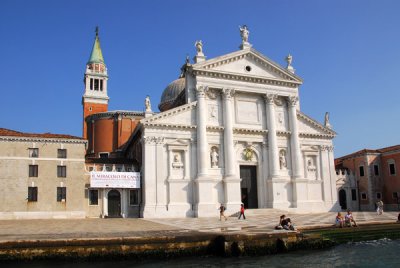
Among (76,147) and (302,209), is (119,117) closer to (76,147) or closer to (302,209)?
(76,147)

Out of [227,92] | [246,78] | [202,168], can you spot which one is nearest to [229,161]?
[202,168]

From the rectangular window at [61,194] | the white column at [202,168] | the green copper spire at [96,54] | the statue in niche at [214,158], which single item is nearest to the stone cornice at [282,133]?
the statue in niche at [214,158]

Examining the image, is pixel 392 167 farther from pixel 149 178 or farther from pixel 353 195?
pixel 149 178

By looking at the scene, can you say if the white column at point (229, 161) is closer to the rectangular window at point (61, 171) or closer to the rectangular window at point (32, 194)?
the rectangular window at point (61, 171)

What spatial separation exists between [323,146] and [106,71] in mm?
41905

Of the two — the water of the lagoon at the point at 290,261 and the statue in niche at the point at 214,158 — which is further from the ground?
the statue in niche at the point at 214,158

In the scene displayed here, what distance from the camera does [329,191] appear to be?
1500 inches

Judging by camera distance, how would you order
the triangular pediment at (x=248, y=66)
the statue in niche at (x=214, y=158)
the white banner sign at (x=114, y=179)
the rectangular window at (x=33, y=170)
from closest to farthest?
the rectangular window at (x=33, y=170) → the white banner sign at (x=114, y=179) → the statue in niche at (x=214, y=158) → the triangular pediment at (x=248, y=66)

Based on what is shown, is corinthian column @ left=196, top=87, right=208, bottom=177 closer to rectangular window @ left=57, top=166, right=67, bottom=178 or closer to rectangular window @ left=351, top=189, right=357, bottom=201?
rectangular window @ left=57, top=166, right=67, bottom=178

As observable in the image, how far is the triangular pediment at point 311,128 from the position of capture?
3822cm

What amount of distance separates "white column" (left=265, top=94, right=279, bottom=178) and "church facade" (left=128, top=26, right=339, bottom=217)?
0.29 ft

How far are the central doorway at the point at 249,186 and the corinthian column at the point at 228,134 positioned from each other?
218 cm

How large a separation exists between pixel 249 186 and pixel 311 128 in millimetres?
8705

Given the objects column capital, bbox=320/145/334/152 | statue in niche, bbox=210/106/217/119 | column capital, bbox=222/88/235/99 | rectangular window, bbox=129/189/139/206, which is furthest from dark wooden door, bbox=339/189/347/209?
rectangular window, bbox=129/189/139/206
